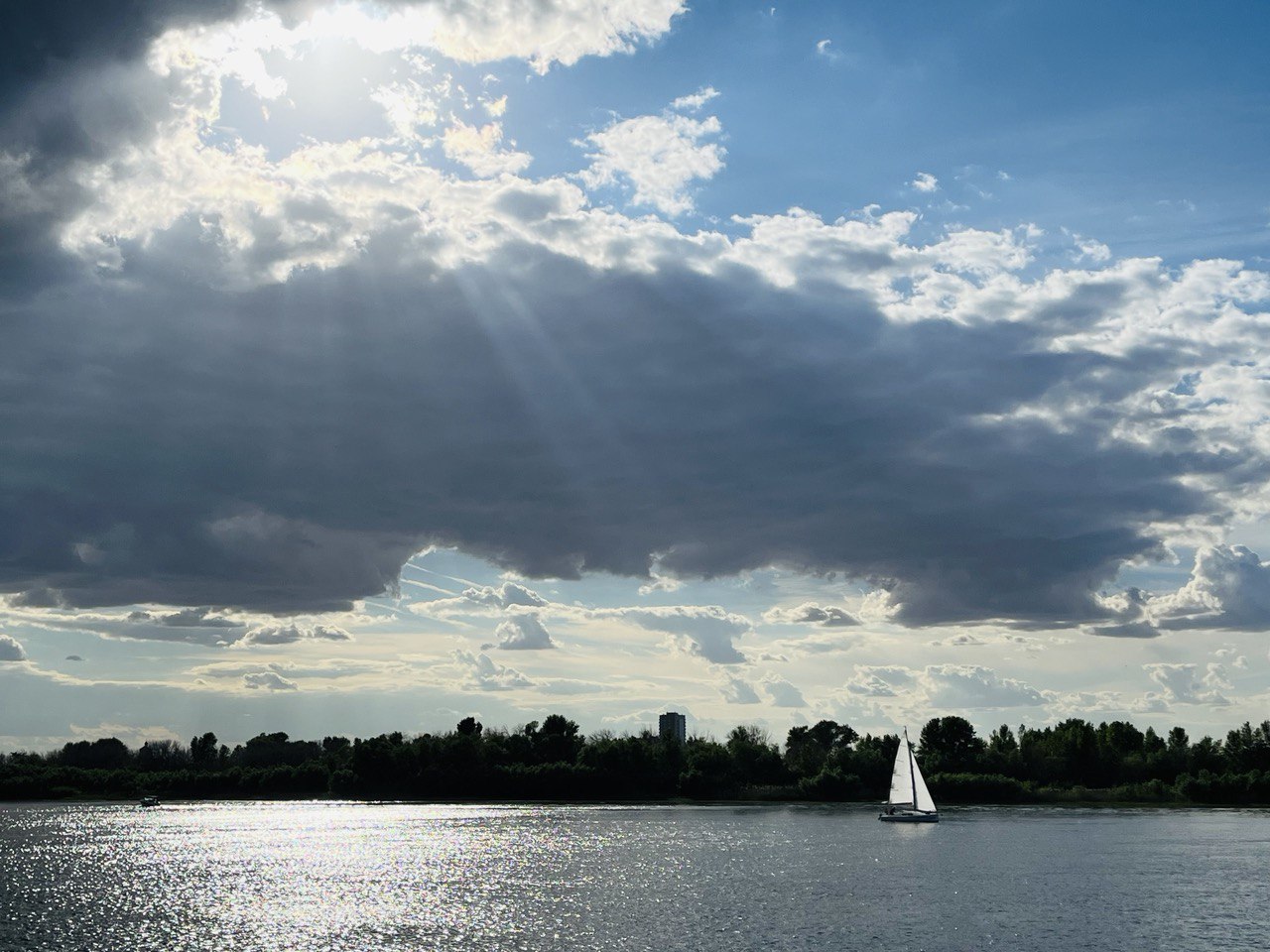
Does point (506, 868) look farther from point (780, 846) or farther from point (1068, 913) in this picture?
point (1068, 913)

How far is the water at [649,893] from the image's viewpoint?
3479 inches

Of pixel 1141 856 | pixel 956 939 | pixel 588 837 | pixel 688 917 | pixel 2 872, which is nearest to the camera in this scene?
pixel 956 939

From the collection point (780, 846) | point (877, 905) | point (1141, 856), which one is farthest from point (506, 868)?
point (1141, 856)

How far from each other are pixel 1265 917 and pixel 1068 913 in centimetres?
1501

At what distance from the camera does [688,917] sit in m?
97.9

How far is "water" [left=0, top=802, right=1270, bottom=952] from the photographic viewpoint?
88.4 m

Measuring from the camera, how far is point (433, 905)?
109188mm

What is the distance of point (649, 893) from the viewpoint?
11388 centimetres

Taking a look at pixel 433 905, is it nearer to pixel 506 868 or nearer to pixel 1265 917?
pixel 506 868

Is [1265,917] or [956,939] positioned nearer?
[956,939]

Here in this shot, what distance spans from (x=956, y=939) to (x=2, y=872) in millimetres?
105205

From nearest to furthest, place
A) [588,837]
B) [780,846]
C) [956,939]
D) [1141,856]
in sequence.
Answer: [956,939], [1141,856], [780,846], [588,837]

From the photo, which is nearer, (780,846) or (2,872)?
(2,872)

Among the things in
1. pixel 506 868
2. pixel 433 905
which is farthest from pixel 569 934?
pixel 506 868
